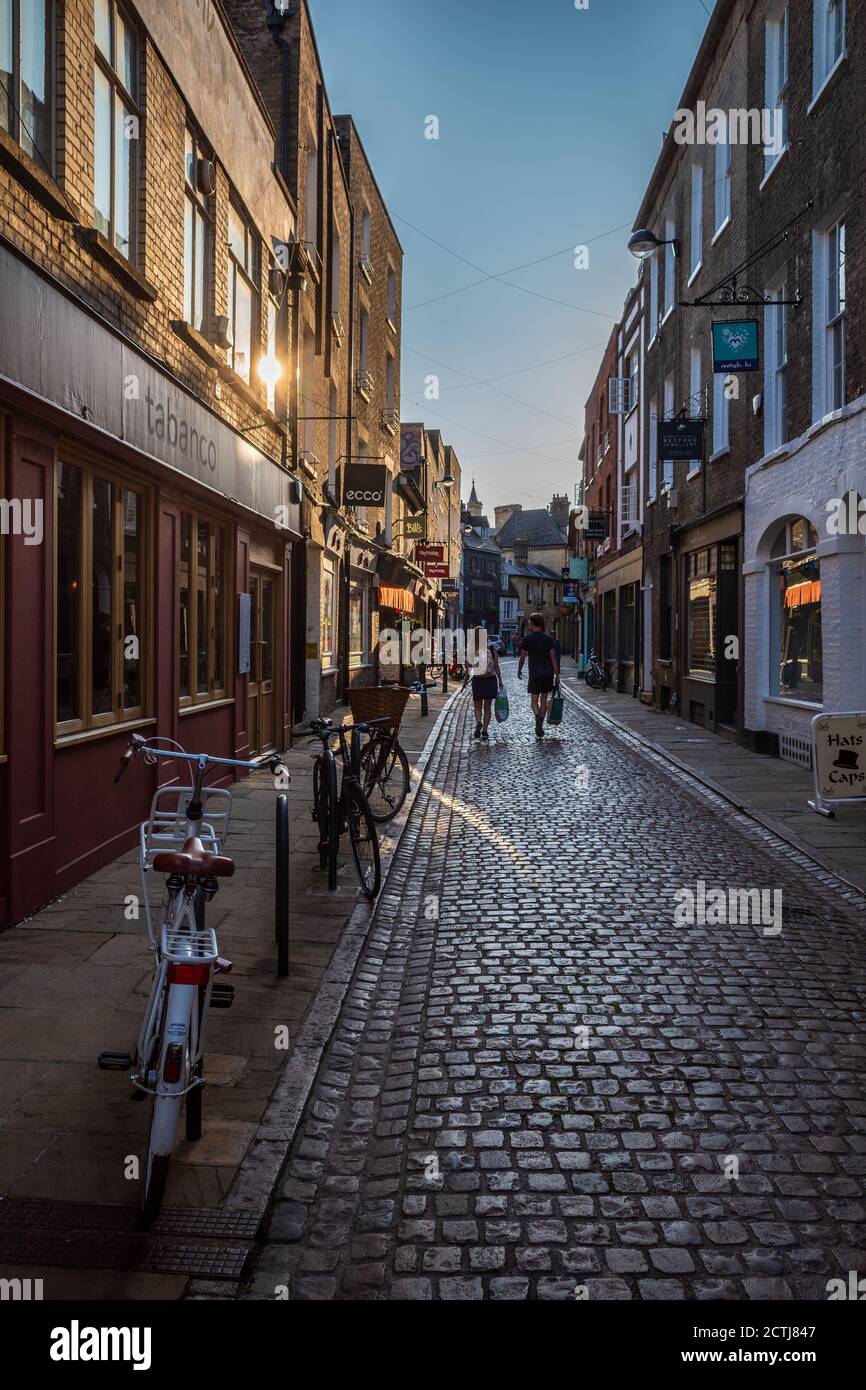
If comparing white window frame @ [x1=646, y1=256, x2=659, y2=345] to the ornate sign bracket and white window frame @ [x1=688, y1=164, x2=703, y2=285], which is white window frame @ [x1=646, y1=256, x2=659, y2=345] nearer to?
white window frame @ [x1=688, y1=164, x2=703, y2=285]

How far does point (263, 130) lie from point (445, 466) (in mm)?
43941

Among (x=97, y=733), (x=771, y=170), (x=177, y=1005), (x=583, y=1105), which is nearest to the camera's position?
(x=177, y=1005)

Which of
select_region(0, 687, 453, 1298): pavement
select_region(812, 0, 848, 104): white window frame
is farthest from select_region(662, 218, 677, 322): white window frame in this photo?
select_region(0, 687, 453, 1298): pavement

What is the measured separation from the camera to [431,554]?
31266mm

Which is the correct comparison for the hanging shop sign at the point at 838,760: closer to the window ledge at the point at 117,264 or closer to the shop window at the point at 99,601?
the shop window at the point at 99,601

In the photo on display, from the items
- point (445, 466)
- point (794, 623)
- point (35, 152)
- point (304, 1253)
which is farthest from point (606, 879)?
point (445, 466)

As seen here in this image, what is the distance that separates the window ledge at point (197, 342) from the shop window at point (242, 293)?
94cm

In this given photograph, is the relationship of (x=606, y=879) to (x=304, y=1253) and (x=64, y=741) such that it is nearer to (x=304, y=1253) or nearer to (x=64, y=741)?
(x=64, y=741)

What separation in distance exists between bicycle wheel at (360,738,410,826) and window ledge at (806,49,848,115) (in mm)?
9067

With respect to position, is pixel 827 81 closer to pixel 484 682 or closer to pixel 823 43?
pixel 823 43

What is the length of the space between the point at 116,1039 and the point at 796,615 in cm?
1171

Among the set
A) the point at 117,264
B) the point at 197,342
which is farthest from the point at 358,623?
the point at 117,264

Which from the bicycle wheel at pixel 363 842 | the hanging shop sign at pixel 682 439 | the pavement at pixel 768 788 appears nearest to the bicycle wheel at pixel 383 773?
the bicycle wheel at pixel 363 842
